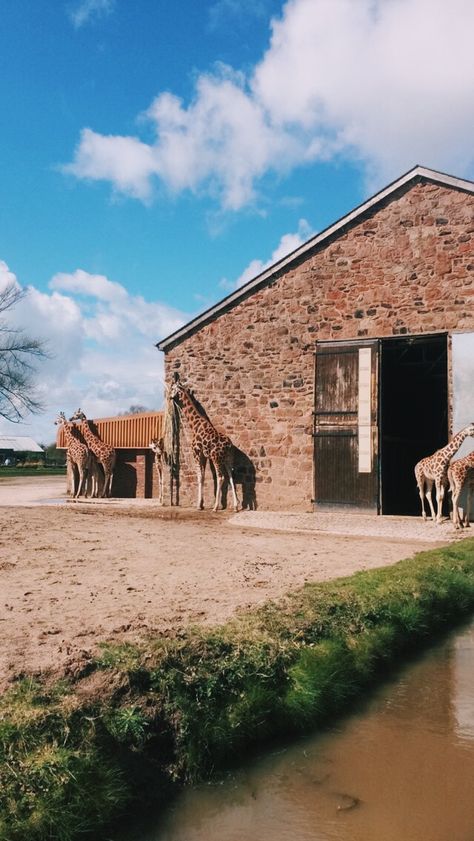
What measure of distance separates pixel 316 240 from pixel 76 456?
30.1 feet

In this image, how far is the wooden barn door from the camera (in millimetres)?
13859

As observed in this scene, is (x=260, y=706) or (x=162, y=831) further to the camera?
(x=260, y=706)

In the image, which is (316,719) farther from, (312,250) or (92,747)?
(312,250)

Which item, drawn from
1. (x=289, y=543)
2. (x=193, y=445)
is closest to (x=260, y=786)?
(x=289, y=543)

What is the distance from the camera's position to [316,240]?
14.6m

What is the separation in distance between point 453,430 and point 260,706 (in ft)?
33.1

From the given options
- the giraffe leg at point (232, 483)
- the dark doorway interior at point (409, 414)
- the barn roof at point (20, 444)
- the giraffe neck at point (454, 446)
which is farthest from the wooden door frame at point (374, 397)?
the barn roof at point (20, 444)

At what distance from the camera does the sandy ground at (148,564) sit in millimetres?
4746

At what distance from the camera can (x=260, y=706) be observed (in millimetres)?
4004

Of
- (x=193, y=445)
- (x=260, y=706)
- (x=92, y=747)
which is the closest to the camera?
(x=92, y=747)

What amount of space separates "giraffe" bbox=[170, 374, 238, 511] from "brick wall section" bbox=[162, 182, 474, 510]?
0.33 m

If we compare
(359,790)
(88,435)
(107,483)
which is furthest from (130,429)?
(359,790)

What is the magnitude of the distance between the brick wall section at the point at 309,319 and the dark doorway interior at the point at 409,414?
2145mm

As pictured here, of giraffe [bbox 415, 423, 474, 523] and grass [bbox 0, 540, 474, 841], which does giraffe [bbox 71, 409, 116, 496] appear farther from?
grass [bbox 0, 540, 474, 841]
